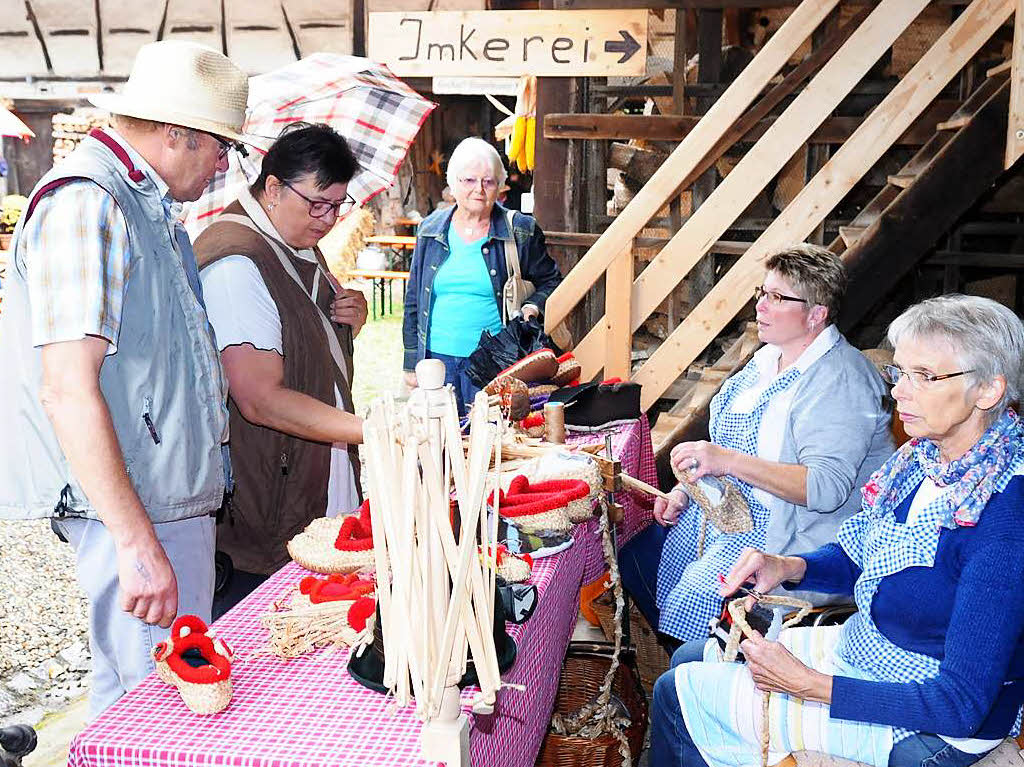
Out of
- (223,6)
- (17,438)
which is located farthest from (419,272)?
(223,6)

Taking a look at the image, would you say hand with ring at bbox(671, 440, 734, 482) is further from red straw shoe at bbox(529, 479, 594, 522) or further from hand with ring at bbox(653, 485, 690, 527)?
red straw shoe at bbox(529, 479, 594, 522)

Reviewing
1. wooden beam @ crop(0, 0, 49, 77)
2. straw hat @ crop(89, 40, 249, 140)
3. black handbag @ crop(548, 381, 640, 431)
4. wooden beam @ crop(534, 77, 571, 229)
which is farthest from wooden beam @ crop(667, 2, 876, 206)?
wooden beam @ crop(0, 0, 49, 77)

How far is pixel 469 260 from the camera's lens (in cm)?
502

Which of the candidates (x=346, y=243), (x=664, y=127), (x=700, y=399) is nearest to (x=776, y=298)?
(x=700, y=399)

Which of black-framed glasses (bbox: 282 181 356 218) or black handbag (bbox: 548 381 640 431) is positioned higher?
black-framed glasses (bbox: 282 181 356 218)

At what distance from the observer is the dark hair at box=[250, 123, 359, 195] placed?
9.47 feet

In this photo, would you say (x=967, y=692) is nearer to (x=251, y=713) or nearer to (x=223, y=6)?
(x=251, y=713)

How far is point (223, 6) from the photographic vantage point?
1361 cm

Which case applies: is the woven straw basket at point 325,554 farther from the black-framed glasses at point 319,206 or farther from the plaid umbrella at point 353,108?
the plaid umbrella at point 353,108

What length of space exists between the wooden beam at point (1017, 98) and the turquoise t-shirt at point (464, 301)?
2442mm

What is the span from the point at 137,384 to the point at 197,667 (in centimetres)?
75

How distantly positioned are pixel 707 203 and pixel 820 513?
2.35 meters

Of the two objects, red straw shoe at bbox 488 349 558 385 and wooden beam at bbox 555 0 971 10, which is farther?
wooden beam at bbox 555 0 971 10

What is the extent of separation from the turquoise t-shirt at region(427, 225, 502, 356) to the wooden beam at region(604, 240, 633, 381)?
29.4 inches
